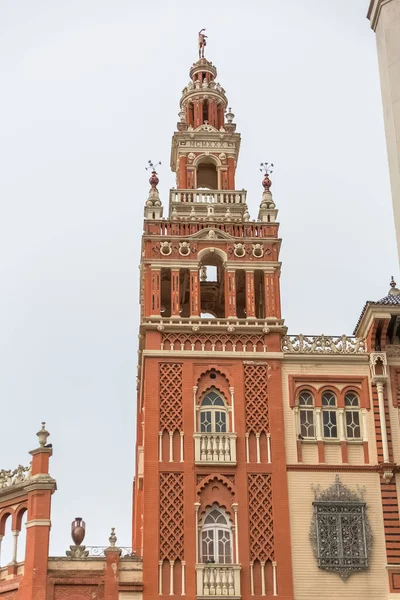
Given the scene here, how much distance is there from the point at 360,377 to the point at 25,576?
→ 39.6 ft

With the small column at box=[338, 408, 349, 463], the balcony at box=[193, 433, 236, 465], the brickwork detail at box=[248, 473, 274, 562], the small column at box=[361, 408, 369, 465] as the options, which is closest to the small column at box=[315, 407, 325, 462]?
the small column at box=[338, 408, 349, 463]

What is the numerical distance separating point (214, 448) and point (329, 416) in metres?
3.84

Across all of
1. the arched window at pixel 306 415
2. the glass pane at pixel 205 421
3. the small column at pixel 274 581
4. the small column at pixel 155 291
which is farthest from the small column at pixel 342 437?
the small column at pixel 155 291

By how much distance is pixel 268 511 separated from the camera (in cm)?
3309

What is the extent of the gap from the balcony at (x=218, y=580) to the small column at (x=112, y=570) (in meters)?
2.39

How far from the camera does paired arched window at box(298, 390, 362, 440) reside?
3431 centimetres

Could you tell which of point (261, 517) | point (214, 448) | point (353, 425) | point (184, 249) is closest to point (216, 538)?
point (261, 517)

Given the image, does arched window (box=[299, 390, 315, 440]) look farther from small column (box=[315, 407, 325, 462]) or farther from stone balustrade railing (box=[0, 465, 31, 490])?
stone balustrade railing (box=[0, 465, 31, 490])

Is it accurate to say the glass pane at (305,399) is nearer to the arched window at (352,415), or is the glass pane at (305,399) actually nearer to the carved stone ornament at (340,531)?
the arched window at (352,415)

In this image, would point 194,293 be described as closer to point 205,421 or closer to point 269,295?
point 269,295

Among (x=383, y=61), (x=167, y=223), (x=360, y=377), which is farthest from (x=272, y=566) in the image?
(x=383, y=61)

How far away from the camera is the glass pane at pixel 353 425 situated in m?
34.3

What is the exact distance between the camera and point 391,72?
45.3 ft

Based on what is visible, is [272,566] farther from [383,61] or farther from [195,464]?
[383,61]
